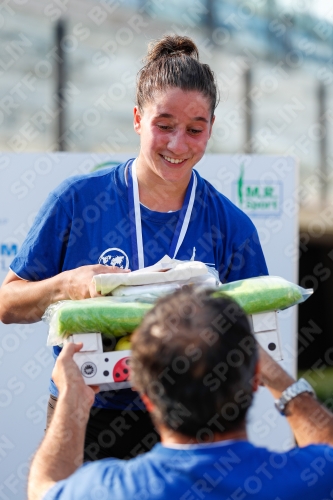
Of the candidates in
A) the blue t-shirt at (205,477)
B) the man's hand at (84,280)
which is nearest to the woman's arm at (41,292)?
the man's hand at (84,280)

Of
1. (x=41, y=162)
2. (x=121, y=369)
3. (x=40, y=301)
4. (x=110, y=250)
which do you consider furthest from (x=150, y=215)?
(x=41, y=162)

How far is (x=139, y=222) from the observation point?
1.91 meters

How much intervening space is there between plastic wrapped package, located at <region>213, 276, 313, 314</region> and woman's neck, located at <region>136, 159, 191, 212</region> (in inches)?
18.5

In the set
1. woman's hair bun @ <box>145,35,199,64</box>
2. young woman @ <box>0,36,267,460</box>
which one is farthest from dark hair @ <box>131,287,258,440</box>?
woman's hair bun @ <box>145,35,199,64</box>

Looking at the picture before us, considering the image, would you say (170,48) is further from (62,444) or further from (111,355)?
(62,444)

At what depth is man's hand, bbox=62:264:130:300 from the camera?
1562 mm

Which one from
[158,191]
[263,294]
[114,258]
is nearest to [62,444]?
[263,294]

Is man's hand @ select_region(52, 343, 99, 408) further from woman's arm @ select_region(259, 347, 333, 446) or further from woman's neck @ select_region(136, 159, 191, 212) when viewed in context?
woman's neck @ select_region(136, 159, 191, 212)

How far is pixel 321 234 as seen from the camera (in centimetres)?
614

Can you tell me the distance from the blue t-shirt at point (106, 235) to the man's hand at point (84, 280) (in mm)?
240

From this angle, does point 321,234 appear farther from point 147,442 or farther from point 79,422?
point 79,422

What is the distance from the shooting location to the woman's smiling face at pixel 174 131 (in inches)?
72.9

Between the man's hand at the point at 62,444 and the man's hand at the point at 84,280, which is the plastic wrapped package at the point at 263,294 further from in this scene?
the man's hand at the point at 62,444

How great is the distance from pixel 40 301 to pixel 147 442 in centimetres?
50
